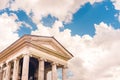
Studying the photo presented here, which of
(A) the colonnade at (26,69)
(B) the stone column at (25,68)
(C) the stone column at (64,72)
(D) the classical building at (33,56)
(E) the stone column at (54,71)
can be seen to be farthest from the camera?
(C) the stone column at (64,72)

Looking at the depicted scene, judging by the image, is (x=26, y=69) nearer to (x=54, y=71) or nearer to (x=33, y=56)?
(x=33, y=56)

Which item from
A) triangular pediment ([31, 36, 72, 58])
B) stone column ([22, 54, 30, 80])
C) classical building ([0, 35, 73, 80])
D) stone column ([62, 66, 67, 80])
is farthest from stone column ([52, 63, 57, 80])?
stone column ([22, 54, 30, 80])

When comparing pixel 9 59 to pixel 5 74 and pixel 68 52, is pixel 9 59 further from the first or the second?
pixel 68 52

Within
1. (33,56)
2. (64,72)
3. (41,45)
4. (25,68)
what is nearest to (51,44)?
(41,45)

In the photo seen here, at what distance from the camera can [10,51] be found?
119 ft

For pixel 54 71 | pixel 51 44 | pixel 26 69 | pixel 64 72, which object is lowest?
pixel 26 69

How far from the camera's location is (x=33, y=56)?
3353 cm

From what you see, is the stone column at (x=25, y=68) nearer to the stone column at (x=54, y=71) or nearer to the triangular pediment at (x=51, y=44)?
the triangular pediment at (x=51, y=44)

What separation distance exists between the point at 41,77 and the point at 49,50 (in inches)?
176

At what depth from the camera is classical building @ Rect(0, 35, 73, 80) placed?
109 feet

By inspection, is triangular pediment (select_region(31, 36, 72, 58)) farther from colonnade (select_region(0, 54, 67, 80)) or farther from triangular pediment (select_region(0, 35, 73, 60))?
colonnade (select_region(0, 54, 67, 80))

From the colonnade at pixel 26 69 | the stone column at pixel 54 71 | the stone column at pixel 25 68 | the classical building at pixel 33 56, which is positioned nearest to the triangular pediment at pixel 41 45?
the classical building at pixel 33 56

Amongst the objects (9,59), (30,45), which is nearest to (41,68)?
(30,45)

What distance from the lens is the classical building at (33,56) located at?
3309cm
